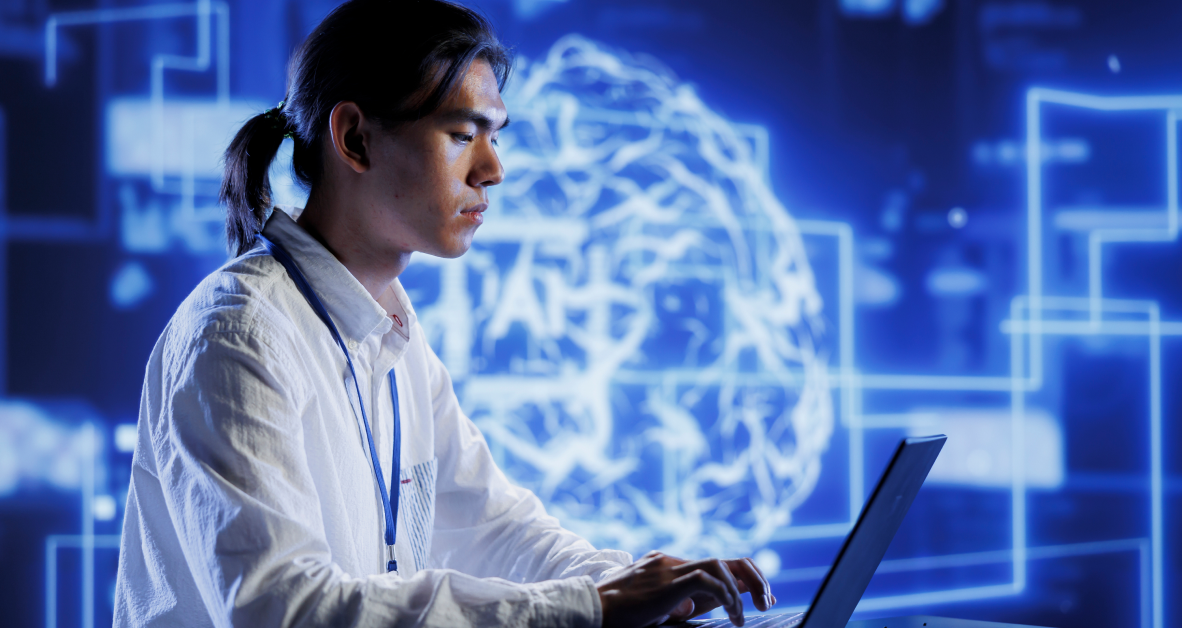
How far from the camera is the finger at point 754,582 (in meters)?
1.01

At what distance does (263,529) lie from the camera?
0.83m

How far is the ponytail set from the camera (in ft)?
4.29

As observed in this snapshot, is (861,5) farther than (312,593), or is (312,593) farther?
(861,5)

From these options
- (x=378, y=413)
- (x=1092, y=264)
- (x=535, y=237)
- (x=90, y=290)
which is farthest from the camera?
(x=1092, y=264)

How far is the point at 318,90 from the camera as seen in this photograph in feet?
4.07

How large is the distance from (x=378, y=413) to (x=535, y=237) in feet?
4.24

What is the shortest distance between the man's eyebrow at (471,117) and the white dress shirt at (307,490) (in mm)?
245

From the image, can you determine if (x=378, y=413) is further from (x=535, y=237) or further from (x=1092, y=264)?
(x=1092, y=264)

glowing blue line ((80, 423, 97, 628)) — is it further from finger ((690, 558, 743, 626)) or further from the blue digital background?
finger ((690, 558, 743, 626))

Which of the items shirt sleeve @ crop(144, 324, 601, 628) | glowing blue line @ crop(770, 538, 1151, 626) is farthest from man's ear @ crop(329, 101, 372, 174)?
glowing blue line @ crop(770, 538, 1151, 626)

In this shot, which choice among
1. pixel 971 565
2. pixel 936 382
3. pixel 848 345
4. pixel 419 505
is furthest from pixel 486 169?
pixel 971 565

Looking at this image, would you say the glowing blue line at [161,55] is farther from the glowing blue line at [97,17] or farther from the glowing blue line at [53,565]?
the glowing blue line at [53,565]

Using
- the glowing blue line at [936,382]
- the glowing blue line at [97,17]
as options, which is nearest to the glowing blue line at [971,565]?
the glowing blue line at [936,382]
